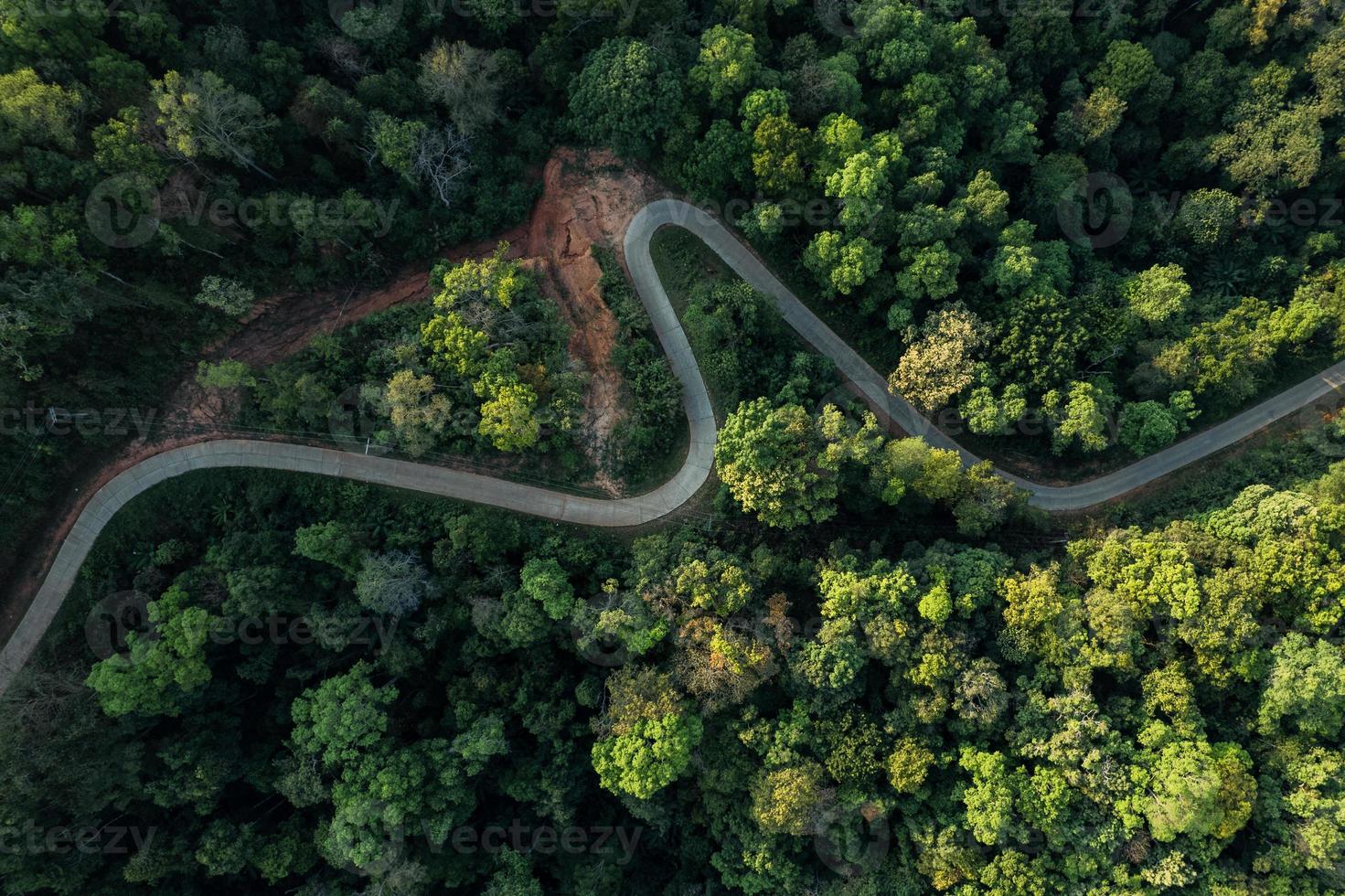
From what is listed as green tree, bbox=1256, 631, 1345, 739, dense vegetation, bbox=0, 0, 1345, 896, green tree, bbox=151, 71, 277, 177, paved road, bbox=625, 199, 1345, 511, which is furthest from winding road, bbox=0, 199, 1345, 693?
green tree, bbox=151, 71, 277, 177

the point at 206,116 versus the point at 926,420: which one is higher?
the point at 206,116

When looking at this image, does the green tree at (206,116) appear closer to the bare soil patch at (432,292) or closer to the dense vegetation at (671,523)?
the dense vegetation at (671,523)

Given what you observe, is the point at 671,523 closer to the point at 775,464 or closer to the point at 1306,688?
the point at 775,464

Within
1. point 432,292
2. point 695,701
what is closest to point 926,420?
point 695,701

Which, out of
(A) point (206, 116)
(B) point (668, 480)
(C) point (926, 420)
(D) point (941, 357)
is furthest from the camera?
(C) point (926, 420)

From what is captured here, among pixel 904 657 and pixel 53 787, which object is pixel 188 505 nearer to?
pixel 53 787

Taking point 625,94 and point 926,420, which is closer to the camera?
point 625,94

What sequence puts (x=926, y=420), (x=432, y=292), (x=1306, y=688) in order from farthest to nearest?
(x=926, y=420) < (x=432, y=292) < (x=1306, y=688)
